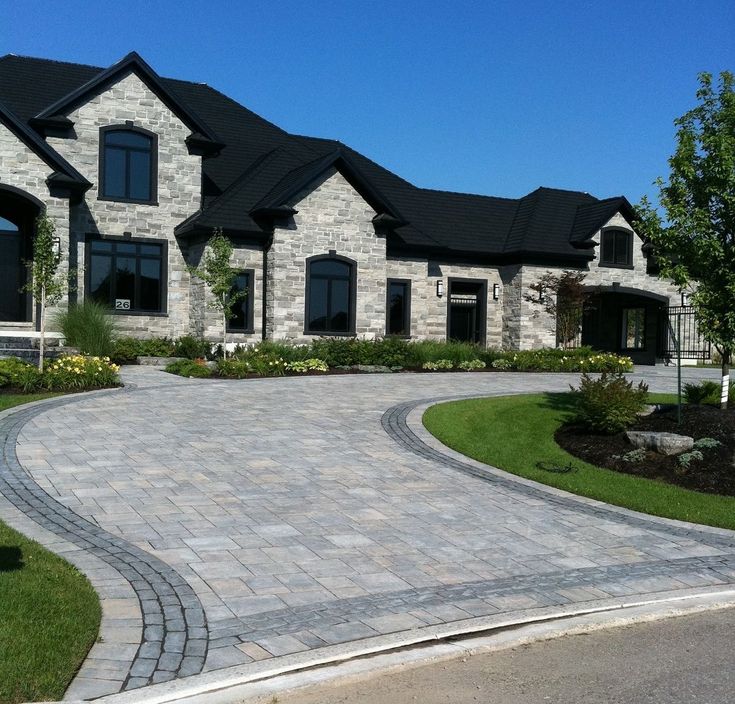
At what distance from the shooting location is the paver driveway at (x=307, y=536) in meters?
5.27

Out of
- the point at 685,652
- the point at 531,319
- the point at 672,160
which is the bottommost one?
the point at 685,652

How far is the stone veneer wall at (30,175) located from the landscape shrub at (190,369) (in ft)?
13.3

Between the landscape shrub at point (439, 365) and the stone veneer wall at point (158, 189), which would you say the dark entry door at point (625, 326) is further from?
the stone veneer wall at point (158, 189)

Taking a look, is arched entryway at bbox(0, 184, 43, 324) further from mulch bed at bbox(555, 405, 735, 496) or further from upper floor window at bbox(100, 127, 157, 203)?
mulch bed at bbox(555, 405, 735, 496)

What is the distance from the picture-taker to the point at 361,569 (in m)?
6.34

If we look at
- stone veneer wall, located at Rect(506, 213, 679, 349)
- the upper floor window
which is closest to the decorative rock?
the upper floor window

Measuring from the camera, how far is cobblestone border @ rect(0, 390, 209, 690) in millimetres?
4508

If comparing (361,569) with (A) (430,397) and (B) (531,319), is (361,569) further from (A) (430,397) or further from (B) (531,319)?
(B) (531,319)

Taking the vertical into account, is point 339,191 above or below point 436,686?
above

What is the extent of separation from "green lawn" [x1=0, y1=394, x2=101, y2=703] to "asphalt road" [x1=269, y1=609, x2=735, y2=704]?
3.94ft

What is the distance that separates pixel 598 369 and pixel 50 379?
51.0ft

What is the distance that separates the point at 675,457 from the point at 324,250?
1537 centimetres

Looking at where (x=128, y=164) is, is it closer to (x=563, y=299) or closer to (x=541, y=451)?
(x=563, y=299)

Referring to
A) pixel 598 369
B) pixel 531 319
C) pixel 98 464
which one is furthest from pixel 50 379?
pixel 531 319
